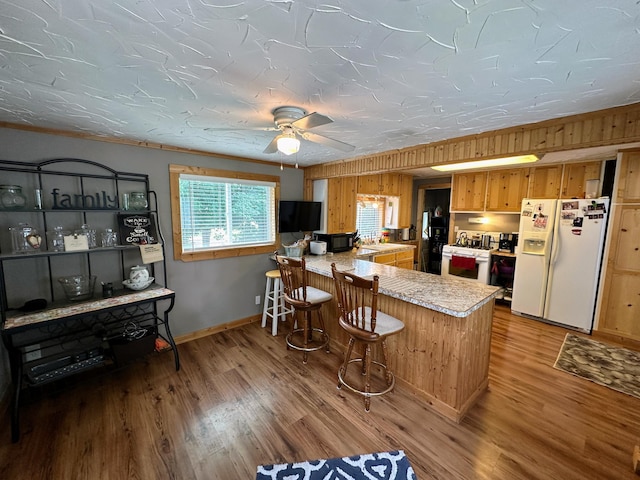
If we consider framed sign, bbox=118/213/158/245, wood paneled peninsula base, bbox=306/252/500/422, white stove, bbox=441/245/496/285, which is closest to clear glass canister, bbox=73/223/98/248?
framed sign, bbox=118/213/158/245

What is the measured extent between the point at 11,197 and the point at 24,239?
13.3 inches

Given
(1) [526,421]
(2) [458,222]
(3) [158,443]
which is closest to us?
(3) [158,443]

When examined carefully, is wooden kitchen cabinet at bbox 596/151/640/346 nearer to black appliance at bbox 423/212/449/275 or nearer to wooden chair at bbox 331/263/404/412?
black appliance at bbox 423/212/449/275

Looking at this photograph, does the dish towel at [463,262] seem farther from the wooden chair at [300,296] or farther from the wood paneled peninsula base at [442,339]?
the wooden chair at [300,296]

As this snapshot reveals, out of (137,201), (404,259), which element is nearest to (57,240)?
(137,201)

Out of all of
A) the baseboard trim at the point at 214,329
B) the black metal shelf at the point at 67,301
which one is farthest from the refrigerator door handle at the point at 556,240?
the black metal shelf at the point at 67,301

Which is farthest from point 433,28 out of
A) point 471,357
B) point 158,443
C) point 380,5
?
point 158,443

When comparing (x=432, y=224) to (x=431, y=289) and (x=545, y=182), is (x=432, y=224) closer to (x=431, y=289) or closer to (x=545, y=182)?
(x=545, y=182)

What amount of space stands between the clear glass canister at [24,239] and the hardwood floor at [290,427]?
3.83 ft

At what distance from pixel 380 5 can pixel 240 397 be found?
2693 mm

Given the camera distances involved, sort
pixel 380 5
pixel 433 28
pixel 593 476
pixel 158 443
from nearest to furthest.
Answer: pixel 380 5
pixel 433 28
pixel 593 476
pixel 158 443

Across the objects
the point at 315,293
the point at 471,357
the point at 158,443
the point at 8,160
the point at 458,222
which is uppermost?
the point at 8,160

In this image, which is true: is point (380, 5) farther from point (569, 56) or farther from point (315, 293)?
point (315, 293)

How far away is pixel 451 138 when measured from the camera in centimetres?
237
